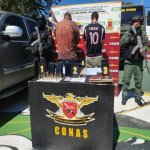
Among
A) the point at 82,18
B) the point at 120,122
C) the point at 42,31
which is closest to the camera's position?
the point at 120,122

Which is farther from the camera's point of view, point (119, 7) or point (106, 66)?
point (119, 7)

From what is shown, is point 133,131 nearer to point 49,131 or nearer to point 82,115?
point 82,115

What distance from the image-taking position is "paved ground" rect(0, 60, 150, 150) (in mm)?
2562

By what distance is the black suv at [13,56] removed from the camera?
3.19m

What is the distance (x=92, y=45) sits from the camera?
4074 millimetres

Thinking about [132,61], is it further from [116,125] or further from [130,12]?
[130,12]

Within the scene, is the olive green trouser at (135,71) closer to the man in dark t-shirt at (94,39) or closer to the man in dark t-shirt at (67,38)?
the man in dark t-shirt at (94,39)

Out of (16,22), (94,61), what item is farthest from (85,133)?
(16,22)

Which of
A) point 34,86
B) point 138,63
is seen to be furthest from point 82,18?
point 34,86

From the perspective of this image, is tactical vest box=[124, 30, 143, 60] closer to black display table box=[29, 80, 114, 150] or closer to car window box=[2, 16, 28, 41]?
black display table box=[29, 80, 114, 150]

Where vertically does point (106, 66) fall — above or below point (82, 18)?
below

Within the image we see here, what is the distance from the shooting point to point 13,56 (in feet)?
11.7

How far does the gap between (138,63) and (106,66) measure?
2.00 metres

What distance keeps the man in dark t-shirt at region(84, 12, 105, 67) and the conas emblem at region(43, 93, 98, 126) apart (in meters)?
2.17
